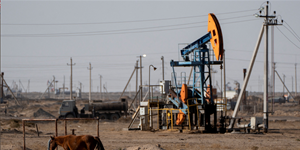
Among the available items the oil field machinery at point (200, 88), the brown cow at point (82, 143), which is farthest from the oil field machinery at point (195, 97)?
the brown cow at point (82, 143)

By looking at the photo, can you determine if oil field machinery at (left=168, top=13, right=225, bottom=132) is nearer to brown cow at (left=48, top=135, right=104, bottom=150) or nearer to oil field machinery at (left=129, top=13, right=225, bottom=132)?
oil field machinery at (left=129, top=13, right=225, bottom=132)

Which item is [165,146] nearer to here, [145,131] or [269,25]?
[145,131]

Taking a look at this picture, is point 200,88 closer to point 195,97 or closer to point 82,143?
point 195,97

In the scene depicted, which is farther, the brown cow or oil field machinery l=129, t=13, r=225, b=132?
oil field machinery l=129, t=13, r=225, b=132

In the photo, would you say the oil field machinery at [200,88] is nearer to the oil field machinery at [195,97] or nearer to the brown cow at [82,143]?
the oil field machinery at [195,97]

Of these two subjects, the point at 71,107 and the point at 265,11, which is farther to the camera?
the point at 71,107

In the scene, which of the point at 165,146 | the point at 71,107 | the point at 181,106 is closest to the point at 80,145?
the point at 165,146

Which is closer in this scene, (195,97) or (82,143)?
(82,143)

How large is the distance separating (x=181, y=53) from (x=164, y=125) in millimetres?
5180

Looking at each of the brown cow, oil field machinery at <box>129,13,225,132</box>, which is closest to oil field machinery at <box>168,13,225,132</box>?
oil field machinery at <box>129,13,225,132</box>

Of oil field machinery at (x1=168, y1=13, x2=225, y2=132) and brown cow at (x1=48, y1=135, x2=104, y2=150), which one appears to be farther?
oil field machinery at (x1=168, y1=13, x2=225, y2=132)

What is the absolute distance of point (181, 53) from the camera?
2503 cm

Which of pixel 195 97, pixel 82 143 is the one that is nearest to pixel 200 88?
pixel 195 97

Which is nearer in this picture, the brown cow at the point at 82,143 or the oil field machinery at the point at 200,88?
the brown cow at the point at 82,143
